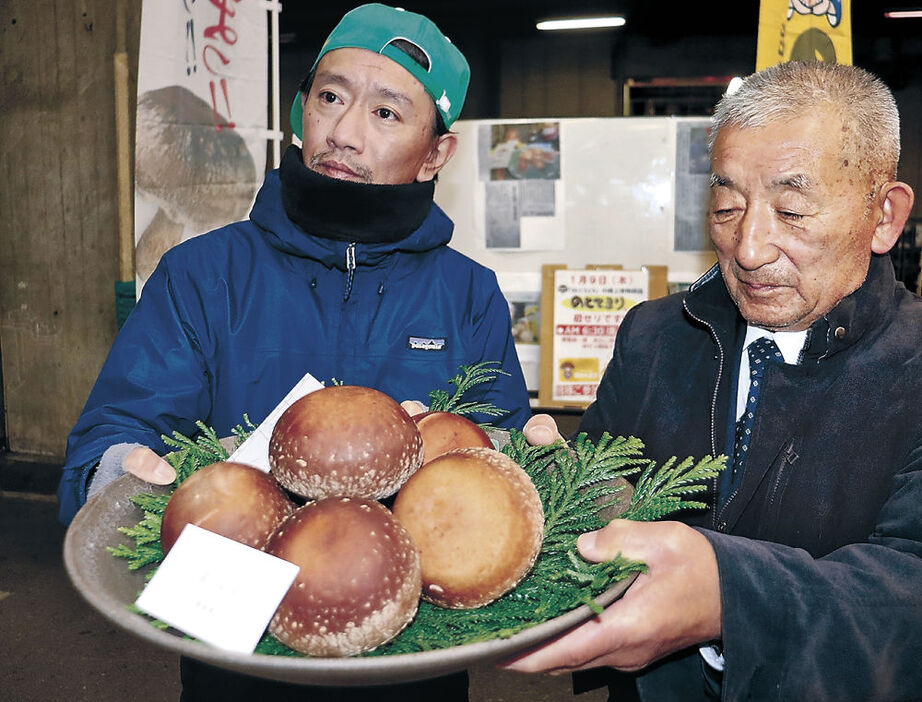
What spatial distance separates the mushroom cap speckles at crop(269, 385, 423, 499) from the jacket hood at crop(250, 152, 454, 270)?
85 centimetres

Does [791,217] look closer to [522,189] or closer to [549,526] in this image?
[549,526]

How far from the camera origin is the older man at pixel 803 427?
130 centimetres

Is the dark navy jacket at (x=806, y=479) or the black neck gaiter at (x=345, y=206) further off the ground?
the black neck gaiter at (x=345, y=206)

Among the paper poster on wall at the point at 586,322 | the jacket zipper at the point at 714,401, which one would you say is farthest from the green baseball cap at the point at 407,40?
the paper poster on wall at the point at 586,322

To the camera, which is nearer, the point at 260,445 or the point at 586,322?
the point at 260,445

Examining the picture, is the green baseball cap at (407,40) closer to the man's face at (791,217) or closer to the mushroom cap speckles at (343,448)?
the man's face at (791,217)

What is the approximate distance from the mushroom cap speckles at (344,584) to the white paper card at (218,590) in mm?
30

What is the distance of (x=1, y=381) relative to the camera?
5.64m

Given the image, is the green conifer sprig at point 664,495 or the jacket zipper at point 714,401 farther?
the jacket zipper at point 714,401

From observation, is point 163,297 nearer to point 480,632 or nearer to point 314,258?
point 314,258

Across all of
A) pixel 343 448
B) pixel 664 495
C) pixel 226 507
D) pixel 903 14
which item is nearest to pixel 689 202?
pixel 664 495

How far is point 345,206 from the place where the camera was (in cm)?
192

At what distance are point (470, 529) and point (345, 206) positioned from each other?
109cm

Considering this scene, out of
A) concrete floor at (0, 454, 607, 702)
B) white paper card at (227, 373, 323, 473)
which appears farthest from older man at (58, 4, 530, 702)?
concrete floor at (0, 454, 607, 702)
